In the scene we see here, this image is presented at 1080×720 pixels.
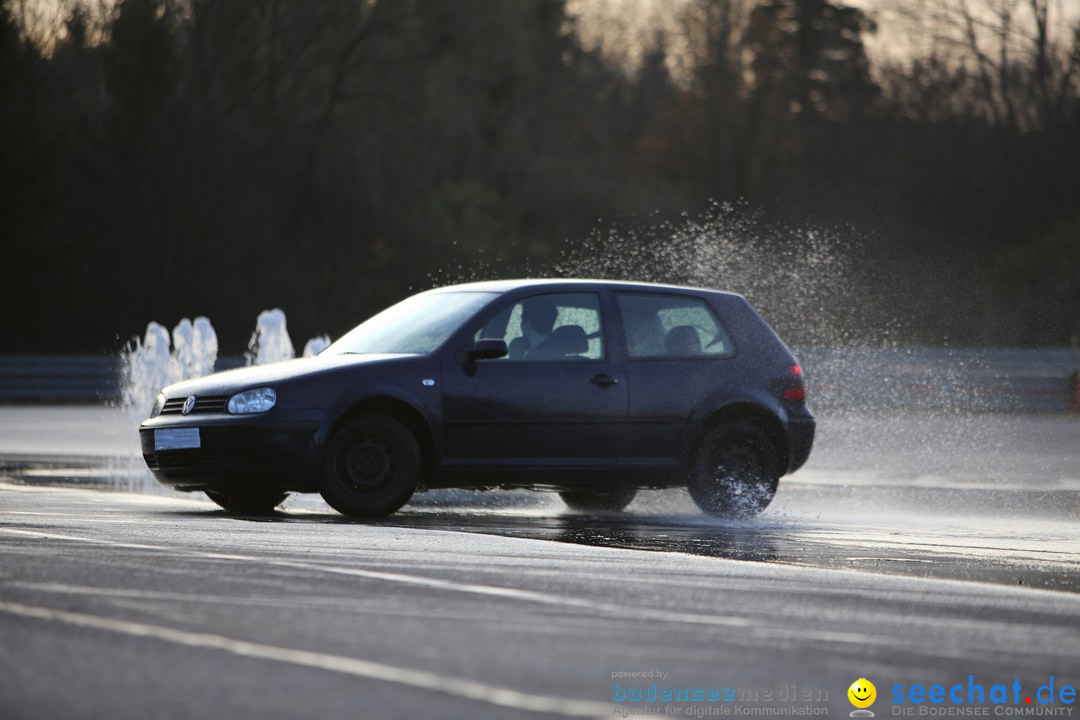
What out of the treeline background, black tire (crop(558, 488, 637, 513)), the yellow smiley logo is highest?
the treeline background

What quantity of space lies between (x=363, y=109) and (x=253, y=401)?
125 feet

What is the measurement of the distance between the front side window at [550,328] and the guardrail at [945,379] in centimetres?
1589

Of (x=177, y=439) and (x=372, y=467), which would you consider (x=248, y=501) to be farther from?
(x=372, y=467)

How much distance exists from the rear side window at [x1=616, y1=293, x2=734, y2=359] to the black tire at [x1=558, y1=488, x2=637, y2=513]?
159 cm

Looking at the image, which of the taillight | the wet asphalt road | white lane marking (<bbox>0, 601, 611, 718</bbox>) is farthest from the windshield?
white lane marking (<bbox>0, 601, 611, 718</bbox>)

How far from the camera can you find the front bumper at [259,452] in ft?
40.9

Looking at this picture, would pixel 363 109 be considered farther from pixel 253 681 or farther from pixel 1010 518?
pixel 253 681

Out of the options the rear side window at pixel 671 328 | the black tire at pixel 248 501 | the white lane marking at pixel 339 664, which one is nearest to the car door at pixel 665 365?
the rear side window at pixel 671 328

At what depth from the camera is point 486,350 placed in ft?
42.3

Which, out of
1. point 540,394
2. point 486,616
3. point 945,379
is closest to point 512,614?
point 486,616

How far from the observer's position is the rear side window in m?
13.6

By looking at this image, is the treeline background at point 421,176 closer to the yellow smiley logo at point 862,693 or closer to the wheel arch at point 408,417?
the wheel arch at point 408,417

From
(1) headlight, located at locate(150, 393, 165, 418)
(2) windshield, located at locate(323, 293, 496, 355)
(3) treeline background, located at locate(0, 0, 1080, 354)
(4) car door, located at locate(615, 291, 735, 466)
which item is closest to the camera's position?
(2) windshield, located at locate(323, 293, 496, 355)

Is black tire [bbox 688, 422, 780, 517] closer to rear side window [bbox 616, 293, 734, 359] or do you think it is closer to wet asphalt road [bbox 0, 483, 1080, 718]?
rear side window [bbox 616, 293, 734, 359]
